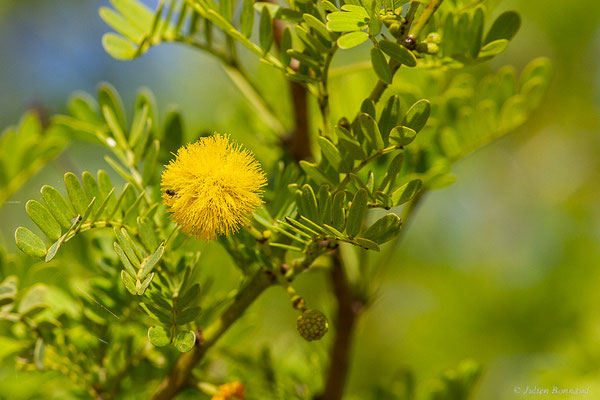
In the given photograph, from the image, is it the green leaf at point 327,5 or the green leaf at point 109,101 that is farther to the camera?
the green leaf at point 109,101

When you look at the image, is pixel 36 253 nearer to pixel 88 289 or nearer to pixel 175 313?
pixel 175 313

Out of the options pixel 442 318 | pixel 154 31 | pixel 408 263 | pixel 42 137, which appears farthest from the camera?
pixel 408 263

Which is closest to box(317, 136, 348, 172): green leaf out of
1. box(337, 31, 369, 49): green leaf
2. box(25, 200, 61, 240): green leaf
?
box(337, 31, 369, 49): green leaf

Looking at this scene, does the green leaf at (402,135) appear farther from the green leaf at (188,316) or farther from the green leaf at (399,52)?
the green leaf at (188,316)

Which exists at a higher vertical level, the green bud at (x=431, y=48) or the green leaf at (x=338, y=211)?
the green bud at (x=431, y=48)

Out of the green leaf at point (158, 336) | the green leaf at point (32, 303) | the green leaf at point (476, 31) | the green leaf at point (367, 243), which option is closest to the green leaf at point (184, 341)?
the green leaf at point (158, 336)

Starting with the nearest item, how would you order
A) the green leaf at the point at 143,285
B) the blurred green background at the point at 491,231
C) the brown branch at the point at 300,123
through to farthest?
the green leaf at the point at 143,285 → the brown branch at the point at 300,123 → the blurred green background at the point at 491,231

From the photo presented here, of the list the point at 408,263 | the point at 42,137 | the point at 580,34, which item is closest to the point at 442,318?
the point at 408,263
